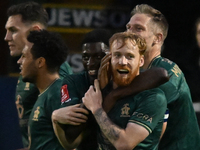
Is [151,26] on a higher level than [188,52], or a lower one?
higher

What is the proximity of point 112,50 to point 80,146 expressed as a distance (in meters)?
0.64

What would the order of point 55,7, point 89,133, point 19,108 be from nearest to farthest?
point 89,133, point 19,108, point 55,7

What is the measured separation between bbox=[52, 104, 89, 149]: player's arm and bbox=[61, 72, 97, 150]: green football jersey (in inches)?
3.0

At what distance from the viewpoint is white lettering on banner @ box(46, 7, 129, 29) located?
5.73 metres

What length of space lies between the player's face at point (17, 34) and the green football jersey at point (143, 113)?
165 centimetres

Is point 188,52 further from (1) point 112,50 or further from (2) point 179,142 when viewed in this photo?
(1) point 112,50

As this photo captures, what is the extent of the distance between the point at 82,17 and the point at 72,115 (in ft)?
9.01

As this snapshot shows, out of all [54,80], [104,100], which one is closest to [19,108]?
[54,80]

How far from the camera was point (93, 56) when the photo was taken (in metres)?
3.39

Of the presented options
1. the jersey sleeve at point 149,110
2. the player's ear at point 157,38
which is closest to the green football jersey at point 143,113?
the jersey sleeve at point 149,110

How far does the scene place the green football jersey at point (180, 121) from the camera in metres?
3.68

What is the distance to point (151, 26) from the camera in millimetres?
3828

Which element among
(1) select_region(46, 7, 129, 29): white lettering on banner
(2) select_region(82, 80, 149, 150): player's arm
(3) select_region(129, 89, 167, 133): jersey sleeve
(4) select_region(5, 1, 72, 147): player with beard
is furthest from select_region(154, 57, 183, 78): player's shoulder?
(1) select_region(46, 7, 129, 29): white lettering on banner

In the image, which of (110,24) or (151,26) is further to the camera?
(110,24)
